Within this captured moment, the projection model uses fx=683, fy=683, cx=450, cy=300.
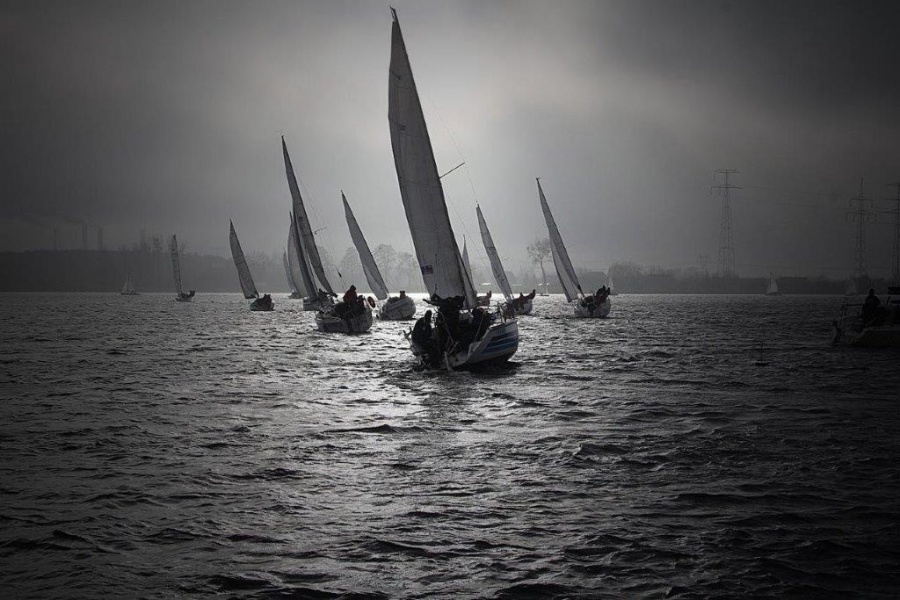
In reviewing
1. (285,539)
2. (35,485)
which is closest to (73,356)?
(35,485)

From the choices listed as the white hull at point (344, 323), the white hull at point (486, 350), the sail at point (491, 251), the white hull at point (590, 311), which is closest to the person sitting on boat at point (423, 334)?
the white hull at point (486, 350)

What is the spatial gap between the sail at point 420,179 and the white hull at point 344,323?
23692 millimetres

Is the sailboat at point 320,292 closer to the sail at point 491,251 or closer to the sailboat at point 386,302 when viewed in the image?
the sailboat at point 386,302

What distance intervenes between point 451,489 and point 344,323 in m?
39.8

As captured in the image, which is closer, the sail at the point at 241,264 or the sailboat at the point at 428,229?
the sailboat at the point at 428,229

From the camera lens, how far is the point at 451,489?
10188mm

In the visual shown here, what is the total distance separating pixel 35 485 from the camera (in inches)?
416

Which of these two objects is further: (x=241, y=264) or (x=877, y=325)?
(x=241, y=264)

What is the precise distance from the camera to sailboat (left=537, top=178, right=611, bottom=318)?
66.9m

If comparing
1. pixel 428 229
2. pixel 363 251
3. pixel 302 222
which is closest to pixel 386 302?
pixel 363 251

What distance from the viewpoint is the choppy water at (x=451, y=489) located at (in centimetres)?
704

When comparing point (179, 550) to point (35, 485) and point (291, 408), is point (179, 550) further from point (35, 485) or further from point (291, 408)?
point (291, 408)

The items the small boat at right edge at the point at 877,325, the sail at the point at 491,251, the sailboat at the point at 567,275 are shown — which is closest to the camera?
the small boat at right edge at the point at 877,325

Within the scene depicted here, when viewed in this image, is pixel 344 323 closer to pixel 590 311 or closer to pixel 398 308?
pixel 398 308
